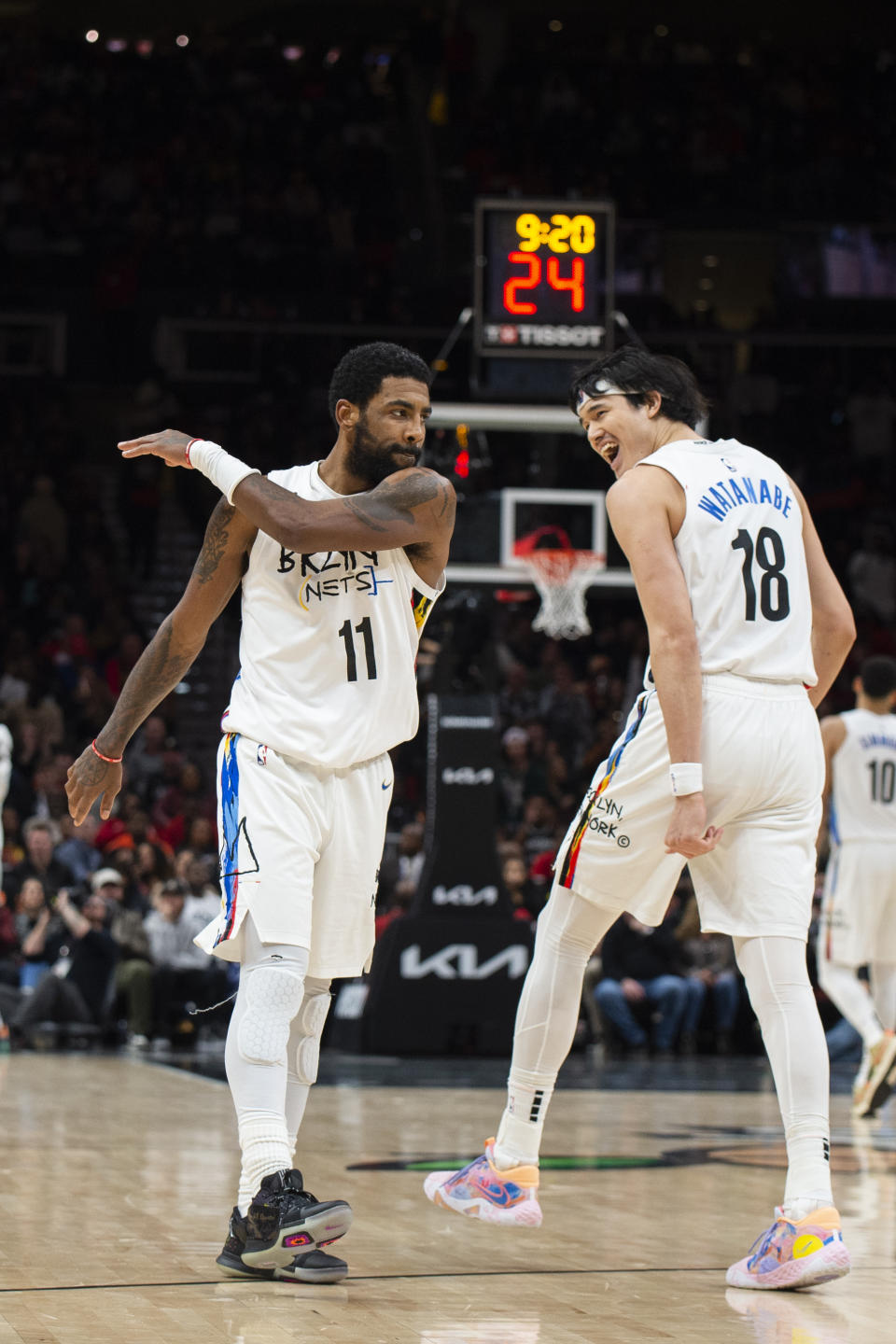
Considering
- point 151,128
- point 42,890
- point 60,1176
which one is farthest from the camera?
point 151,128

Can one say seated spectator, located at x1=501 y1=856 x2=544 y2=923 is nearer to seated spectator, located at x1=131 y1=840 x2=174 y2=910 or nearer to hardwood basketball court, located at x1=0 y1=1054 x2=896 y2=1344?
seated spectator, located at x1=131 y1=840 x2=174 y2=910

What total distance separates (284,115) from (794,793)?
20.4m

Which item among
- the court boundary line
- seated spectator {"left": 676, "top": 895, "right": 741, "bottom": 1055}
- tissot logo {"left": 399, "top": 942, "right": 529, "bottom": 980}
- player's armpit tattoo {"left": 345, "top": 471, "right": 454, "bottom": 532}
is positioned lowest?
seated spectator {"left": 676, "top": 895, "right": 741, "bottom": 1055}

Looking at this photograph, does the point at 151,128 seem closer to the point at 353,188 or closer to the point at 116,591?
the point at 353,188

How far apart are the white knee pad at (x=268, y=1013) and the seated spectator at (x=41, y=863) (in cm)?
971

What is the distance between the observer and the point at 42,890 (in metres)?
13.2

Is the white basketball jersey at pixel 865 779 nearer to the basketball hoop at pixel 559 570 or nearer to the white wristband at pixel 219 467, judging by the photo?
the basketball hoop at pixel 559 570

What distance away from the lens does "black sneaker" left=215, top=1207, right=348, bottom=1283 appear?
3.95 metres

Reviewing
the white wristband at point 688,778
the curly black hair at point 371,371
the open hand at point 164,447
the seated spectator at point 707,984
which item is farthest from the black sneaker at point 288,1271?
the seated spectator at point 707,984

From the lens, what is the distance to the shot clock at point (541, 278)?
11.7 meters

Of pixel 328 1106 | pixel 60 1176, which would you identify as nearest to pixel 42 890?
pixel 328 1106

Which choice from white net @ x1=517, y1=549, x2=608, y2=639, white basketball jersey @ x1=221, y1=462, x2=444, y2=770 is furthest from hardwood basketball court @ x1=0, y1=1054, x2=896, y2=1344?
white net @ x1=517, y1=549, x2=608, y2=639

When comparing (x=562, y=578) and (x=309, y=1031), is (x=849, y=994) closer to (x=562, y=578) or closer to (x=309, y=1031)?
(x=562, y=578)

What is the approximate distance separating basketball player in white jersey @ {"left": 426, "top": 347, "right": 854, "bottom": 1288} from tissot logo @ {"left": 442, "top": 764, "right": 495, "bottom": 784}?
7241 millimetres
